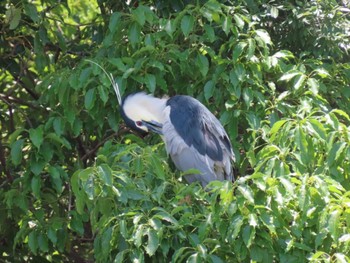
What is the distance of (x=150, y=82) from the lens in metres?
4.28

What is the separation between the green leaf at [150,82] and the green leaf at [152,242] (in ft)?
4.19

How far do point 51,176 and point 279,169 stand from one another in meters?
1.41

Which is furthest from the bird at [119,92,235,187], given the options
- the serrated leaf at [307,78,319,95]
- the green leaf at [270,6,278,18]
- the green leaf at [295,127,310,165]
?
the green leaf at [295,127,310,165]

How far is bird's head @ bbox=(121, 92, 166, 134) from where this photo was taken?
14.6ft

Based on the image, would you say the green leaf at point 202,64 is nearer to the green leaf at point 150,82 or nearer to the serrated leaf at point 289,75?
the green leaf at point 150,82

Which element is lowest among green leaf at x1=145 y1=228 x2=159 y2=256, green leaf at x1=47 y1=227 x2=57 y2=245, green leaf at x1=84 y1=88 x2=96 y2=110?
green leaf at x1=47 y1=227 x2=57 y2=245

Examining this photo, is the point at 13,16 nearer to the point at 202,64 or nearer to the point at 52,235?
the point at 202,64

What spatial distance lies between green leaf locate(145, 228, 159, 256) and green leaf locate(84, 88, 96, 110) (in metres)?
1.26

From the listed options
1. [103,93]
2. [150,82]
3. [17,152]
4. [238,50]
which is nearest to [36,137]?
[17,152]

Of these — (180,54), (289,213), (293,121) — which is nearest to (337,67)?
(180,54)

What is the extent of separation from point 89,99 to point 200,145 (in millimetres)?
698

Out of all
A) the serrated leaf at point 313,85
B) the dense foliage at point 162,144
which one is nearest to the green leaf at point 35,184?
the dense foliage at point 162,144

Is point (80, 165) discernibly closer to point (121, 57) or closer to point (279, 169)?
point (121, 57)

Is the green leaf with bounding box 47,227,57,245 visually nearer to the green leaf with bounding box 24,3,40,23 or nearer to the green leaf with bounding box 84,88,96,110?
the green leaf with bounding box 84,88,96,110
